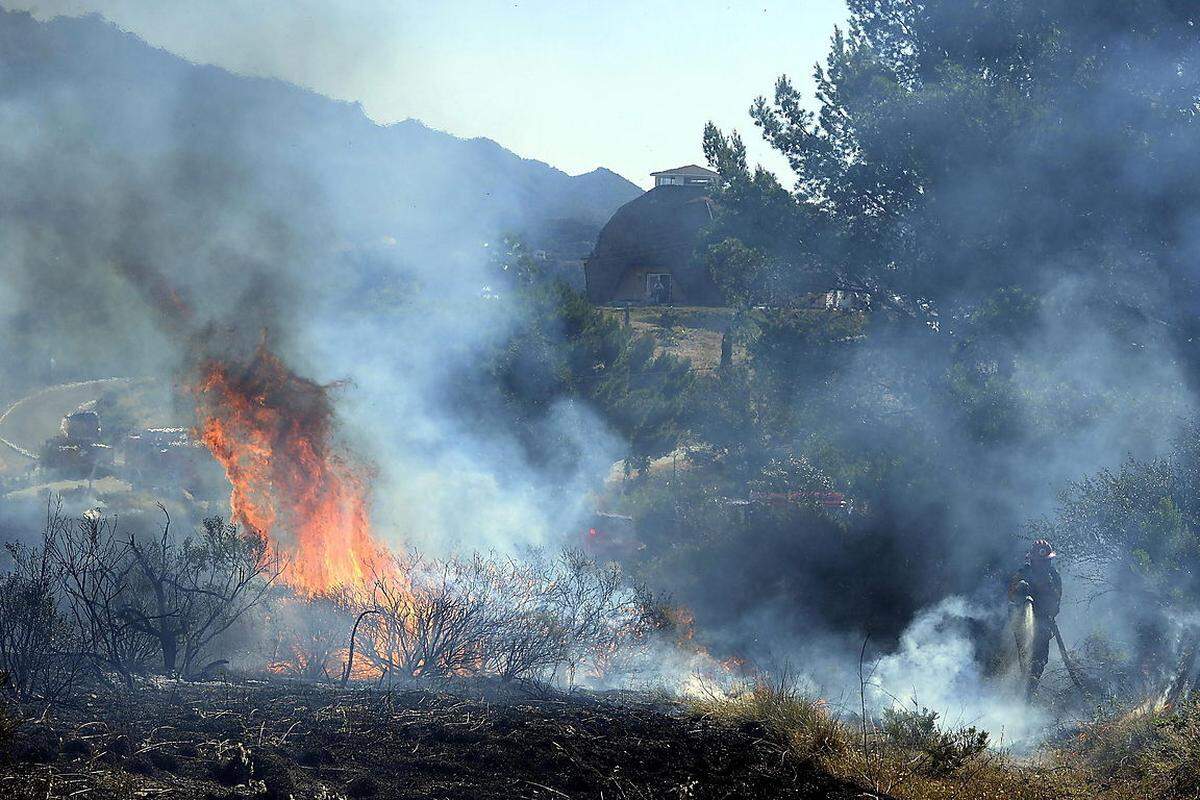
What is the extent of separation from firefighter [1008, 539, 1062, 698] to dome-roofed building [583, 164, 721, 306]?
3605 centimetres

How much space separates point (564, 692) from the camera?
1064 centimetres

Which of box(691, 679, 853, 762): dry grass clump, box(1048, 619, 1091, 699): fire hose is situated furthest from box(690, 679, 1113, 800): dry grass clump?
box(1048, 619, 1091, 699): fire hose

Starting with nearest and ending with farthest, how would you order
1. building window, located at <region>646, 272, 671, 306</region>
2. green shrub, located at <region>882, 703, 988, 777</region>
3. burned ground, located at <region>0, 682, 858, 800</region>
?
burned ground, located at <region>0, 682, 858, 800</region> → green shrub, located at <region>882, 703, 988, 777</region> → building window, located at <region>646, 272, 671, 306</region>

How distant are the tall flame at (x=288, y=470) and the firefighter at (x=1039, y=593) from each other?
29.3ft

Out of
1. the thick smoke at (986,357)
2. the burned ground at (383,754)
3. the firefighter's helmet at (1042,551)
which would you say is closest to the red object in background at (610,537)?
the thick smoke at (986,357)

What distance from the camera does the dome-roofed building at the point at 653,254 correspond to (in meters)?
48.8

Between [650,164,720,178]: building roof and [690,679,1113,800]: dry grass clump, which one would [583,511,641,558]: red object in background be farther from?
[650,164,720,178]: building roof

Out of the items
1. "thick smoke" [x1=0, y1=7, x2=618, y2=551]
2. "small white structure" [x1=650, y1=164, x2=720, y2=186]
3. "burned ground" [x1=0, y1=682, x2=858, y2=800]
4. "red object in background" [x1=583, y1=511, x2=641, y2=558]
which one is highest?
"small white structure" [x1=650, y1=164, x2=720, y2=186]

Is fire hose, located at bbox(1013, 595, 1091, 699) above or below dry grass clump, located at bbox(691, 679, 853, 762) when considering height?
below

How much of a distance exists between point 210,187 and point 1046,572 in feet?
53.3

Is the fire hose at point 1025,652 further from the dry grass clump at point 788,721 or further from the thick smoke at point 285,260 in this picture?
the thick smoke at point 285,260

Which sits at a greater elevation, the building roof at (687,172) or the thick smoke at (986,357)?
the building roof at (687,172)

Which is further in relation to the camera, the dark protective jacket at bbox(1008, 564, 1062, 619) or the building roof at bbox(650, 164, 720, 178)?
the building roof at bbox(650, 164, 720, 178)

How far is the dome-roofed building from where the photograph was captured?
160 feet
